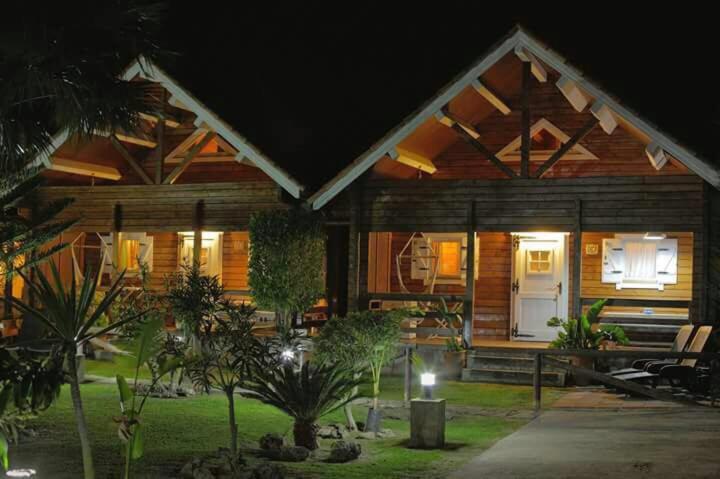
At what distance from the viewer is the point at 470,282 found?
19.9 metres

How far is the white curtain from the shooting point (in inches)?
836

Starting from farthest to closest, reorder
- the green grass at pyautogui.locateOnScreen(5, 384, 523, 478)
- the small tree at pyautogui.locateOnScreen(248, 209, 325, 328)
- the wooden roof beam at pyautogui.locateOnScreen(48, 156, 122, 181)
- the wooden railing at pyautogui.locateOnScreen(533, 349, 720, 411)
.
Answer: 1. the wooden roof beam at pyautogui.locateOnScreen(48, 156, 122, 181)
2. the small tree at pyautogui.locateOnScreen(248, 209, 325, 328)
3. the wooden railing at pyautogui.locateOnScreen(533, 349, 720, 411)
4. the green grass at pyautogui.locateOnScreen(5, 384, 523, 478)

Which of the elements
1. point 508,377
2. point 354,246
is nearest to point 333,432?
point 508,377

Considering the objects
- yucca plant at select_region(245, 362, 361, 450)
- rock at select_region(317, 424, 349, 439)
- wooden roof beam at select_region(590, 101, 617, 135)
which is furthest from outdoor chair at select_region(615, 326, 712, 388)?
yucca plant at select_region(245, 362, 361, 450)

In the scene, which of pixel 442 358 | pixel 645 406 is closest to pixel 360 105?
pixel 442 358

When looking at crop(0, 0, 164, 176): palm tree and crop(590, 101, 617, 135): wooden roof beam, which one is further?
crop(590, 101, 617, 135): wooden roof beam

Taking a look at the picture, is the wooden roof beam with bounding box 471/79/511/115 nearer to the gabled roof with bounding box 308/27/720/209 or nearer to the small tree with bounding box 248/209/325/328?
the gabled roof with bounding box 308/27/720/209

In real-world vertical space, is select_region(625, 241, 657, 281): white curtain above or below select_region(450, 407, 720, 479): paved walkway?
above

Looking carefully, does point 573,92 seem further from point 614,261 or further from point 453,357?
point 453,357

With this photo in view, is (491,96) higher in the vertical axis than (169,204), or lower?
higher

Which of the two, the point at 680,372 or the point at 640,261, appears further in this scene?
the point at 640,261

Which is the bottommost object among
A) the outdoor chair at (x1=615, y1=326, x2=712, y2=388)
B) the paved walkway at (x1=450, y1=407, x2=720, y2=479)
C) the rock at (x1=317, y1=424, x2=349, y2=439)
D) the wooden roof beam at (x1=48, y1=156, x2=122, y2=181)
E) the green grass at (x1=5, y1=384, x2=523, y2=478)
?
the green grass at (x1=5, y1=384, x2=523, y2=478)

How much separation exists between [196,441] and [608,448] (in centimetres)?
483

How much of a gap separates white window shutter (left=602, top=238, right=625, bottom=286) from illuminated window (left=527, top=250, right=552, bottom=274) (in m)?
1.34
